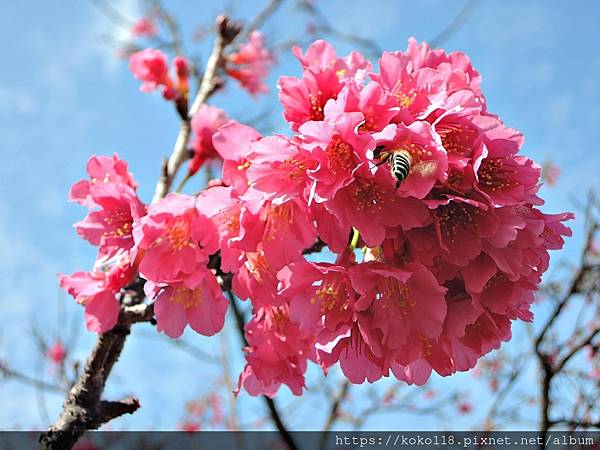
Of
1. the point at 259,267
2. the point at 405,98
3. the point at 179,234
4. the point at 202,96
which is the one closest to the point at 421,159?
the point at 405,98

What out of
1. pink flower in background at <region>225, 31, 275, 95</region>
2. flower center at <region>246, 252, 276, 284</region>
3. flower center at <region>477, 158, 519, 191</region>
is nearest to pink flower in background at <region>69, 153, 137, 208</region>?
flower center at <region>246, 252, 276, 284</region>

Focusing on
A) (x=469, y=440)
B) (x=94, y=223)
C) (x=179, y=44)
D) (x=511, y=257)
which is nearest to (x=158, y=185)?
(x=94, y=223)

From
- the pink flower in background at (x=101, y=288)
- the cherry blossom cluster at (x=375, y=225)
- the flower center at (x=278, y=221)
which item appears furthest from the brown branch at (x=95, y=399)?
the flower center at (x=278, y=221)

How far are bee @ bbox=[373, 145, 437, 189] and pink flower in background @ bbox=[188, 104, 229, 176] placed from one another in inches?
52.0

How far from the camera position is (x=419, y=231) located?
116 cm

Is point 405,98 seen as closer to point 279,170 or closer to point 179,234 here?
point 279,170

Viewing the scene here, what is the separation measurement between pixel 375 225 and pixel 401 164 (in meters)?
0.17

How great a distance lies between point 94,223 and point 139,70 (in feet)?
4.83

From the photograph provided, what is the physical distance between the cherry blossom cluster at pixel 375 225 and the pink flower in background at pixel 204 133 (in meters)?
0.92

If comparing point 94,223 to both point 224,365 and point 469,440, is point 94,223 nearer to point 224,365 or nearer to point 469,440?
point 469,440

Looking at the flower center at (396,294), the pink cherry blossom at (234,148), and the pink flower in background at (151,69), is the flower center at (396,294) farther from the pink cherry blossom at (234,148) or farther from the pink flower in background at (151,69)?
the pink flower in background at (151,69)

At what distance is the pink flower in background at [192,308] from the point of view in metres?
1.37

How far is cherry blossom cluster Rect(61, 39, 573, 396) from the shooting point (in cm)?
110

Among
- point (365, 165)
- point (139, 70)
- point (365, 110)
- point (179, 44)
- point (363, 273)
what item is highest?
point (179, 44)
